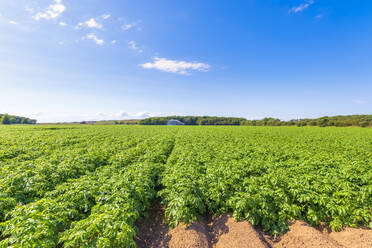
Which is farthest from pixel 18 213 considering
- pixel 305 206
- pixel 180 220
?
pixel 305 206

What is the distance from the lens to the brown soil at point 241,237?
4630 millimetres

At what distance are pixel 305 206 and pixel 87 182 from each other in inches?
348

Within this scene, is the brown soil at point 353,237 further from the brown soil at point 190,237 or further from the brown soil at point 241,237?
the brown soil at point 190,237

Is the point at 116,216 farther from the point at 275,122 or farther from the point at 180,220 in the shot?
the point at 275,122

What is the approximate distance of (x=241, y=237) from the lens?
4.90 metres

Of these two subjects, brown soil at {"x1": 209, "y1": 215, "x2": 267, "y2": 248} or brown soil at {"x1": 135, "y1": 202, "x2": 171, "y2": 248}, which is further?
brown soil at {"x1": 135, "y1": 202, "x2": 171, "y2": 248}

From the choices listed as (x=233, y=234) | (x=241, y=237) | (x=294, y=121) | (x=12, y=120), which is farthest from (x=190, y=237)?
(x=12, y=120)

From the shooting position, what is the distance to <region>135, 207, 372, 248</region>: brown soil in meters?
4.63

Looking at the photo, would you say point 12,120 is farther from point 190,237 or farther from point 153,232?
point 190,237

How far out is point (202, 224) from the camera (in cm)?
573

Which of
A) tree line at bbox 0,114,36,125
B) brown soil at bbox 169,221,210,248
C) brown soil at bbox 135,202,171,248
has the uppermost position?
tree line at bbox 0,114,36,125

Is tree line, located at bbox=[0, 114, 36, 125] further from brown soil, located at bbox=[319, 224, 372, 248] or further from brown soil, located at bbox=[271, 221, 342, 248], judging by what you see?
brown soil, located at bbox=[319, 224, 372, 248]

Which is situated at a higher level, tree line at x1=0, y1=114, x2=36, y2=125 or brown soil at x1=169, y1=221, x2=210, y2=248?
tree line at x1=0, y1=114, x2=36, y2=125

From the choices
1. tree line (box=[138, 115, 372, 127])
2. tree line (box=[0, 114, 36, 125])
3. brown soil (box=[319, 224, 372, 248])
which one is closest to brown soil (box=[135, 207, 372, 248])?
brown soil (box=[319, 224, 372, 248])
